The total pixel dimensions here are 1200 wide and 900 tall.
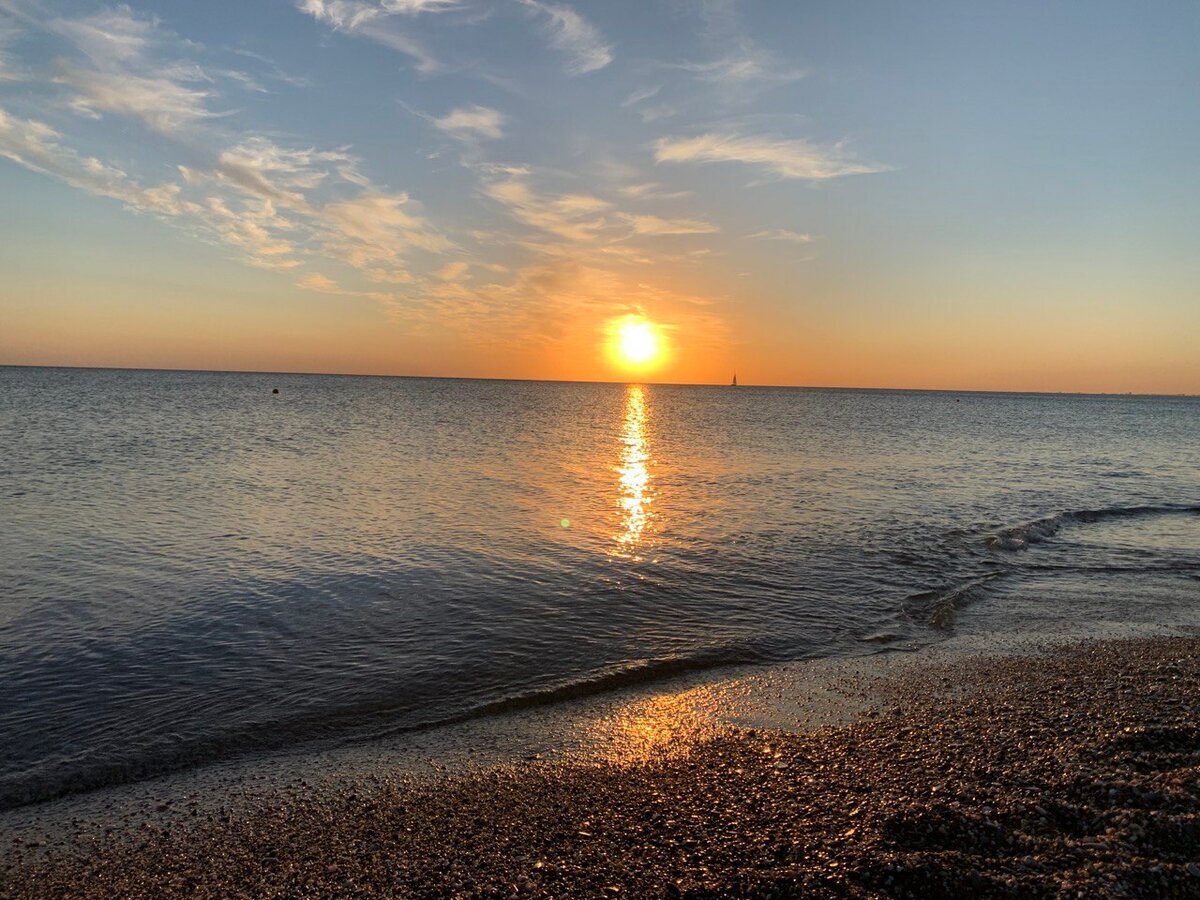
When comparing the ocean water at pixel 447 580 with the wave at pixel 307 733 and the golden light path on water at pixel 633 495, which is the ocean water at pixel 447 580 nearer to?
the wave at pixel 307 733

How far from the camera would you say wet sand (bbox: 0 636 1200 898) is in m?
5.80

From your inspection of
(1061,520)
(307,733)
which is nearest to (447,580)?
(307,733)

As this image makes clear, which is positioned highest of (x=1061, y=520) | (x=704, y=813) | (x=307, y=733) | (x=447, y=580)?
(x=1061, y=520)

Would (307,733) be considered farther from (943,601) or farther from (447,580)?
(943,601)

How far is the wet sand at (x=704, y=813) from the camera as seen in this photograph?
Answer: 5797 mm

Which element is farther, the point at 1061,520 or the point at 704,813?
the point at 1061,520

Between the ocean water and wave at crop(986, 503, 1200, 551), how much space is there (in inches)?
5.7

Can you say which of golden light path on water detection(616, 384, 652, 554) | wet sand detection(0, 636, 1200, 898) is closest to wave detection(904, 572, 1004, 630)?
wet sand detection(0, 636, 1200, 898)

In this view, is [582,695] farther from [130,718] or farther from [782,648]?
[130,718]

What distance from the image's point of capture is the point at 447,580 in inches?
647

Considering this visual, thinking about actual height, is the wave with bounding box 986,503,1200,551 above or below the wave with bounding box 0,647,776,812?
above

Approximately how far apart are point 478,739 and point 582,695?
6.51ft

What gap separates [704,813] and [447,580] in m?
10.7

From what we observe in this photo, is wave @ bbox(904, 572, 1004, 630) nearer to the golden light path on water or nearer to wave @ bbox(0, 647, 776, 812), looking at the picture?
wave @ bbox(0, 647, 776, 812)
